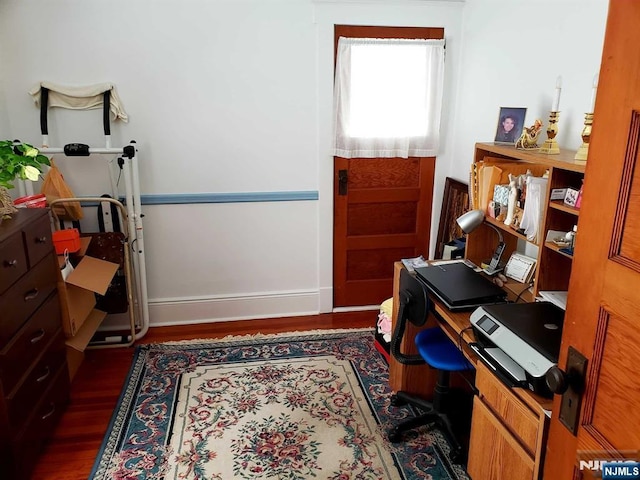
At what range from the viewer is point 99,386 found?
2773mm

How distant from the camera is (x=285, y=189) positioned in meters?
3.43

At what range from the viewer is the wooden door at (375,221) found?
3.50 m

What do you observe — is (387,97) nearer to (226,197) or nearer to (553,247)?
(226,197)

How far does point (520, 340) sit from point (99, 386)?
2.26m

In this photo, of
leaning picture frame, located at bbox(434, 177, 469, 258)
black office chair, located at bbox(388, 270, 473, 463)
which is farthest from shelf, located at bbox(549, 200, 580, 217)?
leaning picture frame, located at bbox(434, 177, 469, 258)

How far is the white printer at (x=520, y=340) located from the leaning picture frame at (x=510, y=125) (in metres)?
0.94

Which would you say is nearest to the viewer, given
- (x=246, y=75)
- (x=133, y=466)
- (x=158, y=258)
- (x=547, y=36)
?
(x=133, y=466)

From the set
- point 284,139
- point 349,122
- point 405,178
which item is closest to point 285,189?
point 284,139

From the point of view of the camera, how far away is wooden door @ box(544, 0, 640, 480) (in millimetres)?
900

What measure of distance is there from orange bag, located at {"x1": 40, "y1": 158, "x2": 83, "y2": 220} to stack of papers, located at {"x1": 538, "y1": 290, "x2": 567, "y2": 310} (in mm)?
2563

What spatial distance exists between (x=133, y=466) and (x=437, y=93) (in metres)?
2.77

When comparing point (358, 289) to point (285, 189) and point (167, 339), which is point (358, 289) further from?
point (167, 339)

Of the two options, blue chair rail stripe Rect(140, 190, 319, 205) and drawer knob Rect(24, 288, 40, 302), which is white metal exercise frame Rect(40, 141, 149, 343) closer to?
blue chair rail stripe Rect(140, 190, 319, 205)

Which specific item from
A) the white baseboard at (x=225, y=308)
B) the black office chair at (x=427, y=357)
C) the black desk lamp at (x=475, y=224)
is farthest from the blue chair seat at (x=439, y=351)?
the white baseboard at (x=225, y=308)
